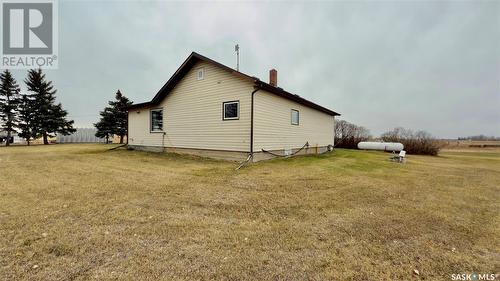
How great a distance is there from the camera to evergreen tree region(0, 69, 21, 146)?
85.1 ft

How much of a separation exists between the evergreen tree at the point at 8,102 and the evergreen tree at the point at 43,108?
144cm

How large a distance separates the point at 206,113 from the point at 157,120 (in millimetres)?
4904

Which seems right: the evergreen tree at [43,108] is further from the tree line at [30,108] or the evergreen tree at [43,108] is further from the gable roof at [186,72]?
the gable roof at [186,72]

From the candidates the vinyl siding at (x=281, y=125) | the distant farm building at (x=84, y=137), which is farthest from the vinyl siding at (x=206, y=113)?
the distant farm building at (x=84, y=137)

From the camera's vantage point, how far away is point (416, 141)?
75.9 ft

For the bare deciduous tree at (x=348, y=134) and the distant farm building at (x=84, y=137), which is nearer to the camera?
the bare deciduous tree at (x=348, y=134)

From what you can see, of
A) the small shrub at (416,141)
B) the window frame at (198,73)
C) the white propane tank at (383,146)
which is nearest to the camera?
the window frame at (198,73)

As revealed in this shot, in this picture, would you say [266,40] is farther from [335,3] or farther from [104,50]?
[104,50]

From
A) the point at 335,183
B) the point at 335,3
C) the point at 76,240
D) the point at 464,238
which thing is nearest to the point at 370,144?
the point at 335,3

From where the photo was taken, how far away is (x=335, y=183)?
22.6ft

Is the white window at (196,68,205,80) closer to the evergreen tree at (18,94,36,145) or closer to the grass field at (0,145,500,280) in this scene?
the grass field at (0,145,500,280)

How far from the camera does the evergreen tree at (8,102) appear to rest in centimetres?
2594

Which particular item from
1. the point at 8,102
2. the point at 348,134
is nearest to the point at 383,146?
the point at 348,134

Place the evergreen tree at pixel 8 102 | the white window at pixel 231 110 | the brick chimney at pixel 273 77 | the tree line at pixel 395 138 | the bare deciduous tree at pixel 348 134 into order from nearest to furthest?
the white window at pixel 231 110 < the brick chimney at pixel 273 77 < the tree line at pixel 395 138 < the evergreen tree at pixel 8 102 < the bare deciduous tree at pixel 348 134
